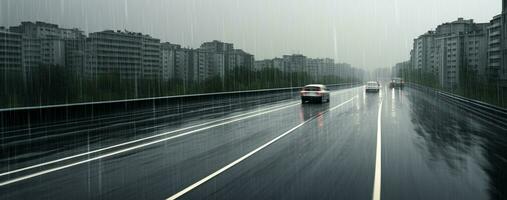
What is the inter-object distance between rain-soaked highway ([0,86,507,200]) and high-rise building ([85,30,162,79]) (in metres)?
30.0

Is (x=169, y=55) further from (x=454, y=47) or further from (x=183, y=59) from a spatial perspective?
(x=454, y=47)

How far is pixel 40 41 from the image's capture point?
40.3 m

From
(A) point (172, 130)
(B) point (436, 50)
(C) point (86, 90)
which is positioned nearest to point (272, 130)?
(A) point (172, 130)

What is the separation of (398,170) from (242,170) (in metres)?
2.86

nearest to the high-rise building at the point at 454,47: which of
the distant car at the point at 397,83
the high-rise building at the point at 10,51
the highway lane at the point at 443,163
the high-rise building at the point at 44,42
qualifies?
the distant car at the point at 397,83

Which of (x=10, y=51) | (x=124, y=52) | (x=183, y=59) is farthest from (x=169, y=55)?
(x=10, y=51)

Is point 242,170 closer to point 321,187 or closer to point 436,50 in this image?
point 321,187

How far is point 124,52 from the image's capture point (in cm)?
4734

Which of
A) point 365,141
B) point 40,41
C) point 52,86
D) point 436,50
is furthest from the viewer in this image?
point 436,50

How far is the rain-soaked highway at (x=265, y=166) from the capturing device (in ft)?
19.6

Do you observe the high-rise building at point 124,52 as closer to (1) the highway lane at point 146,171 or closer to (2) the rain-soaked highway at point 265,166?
(2) the rain-soaked highway at point 265,166

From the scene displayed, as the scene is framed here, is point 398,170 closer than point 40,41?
Yes

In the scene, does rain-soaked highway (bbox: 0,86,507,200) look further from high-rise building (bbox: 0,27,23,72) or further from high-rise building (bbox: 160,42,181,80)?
high-rise building (bbox: 160,42,181,80)

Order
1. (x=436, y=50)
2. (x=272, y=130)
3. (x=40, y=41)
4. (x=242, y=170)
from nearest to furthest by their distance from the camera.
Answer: (x=242, y=170) → (x=272, y=130) → (x=40, y=41) → (x=436, y=50)
